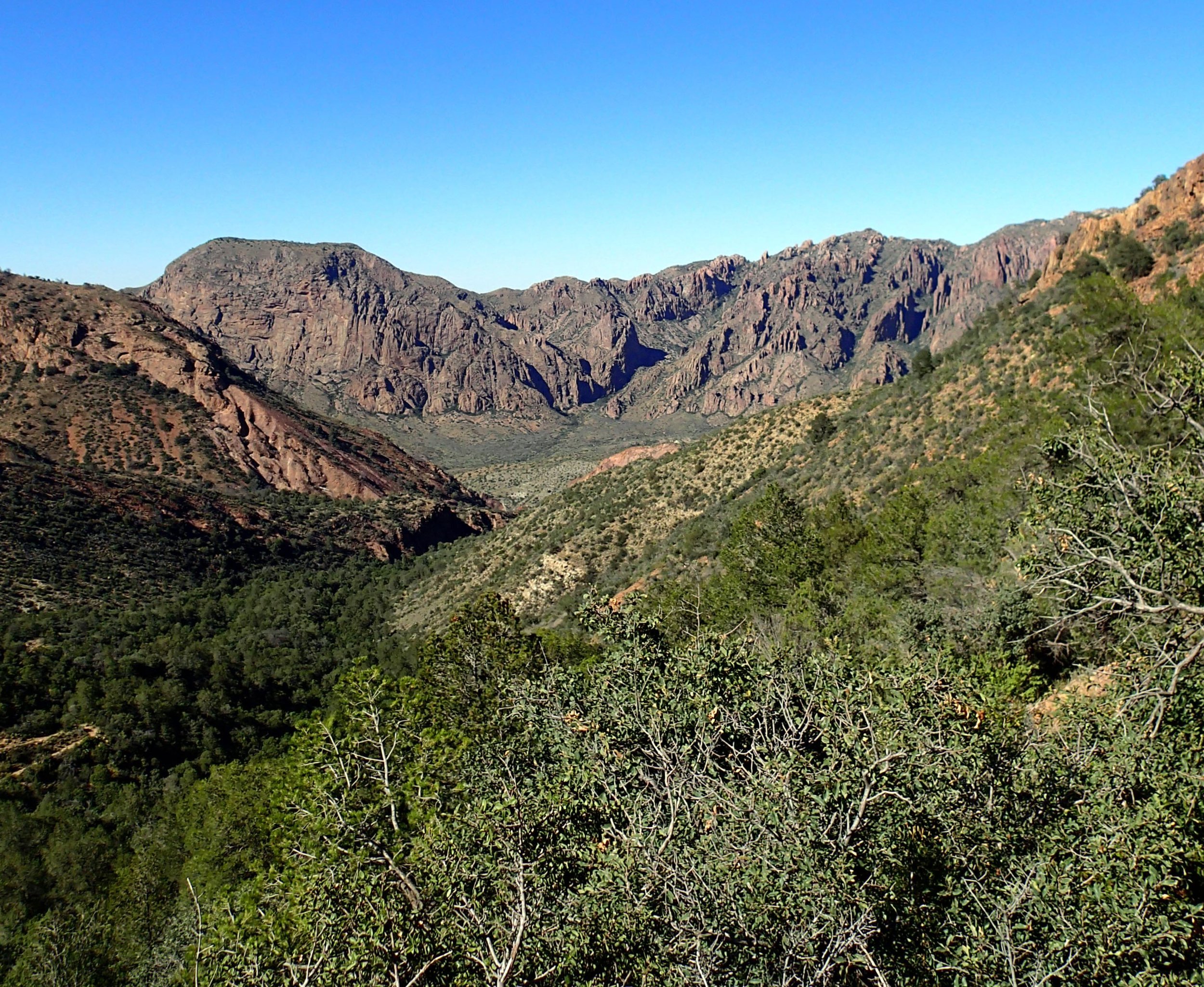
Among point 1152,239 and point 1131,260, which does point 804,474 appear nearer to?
point 1131,260

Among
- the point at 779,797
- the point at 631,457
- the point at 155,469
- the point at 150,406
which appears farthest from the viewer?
the point at 150,406

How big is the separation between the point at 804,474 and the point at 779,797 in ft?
137

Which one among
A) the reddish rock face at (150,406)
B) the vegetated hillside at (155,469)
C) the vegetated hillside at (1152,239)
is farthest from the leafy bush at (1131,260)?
the reddish rock face at (150,406)

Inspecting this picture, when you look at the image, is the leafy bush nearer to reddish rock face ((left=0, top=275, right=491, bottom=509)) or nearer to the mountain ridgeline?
the mountain ridgeline

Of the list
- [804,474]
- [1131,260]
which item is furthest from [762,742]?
[1131,260]

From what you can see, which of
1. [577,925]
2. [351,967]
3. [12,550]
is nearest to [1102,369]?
[577,925]

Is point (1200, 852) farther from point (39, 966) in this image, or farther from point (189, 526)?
point (189, 526)

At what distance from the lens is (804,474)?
4791 centimetres

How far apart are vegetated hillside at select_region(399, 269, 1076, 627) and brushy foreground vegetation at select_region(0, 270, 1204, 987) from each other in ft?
15.5

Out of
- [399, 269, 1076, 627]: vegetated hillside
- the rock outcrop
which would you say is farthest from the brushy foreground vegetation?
the rock outcrop

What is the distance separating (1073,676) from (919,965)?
38.4 ft

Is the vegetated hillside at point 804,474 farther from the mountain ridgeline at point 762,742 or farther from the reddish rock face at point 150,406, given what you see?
the reddish rock face at point 150,406

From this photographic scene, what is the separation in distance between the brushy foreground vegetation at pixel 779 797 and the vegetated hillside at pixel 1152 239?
16020 millimetres

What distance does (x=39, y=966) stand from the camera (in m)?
15.9
